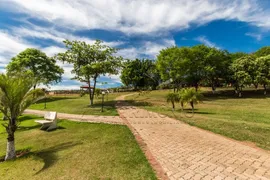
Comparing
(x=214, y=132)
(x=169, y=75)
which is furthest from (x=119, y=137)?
(x=169, y=75)

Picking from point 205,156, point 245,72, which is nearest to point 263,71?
point 245,72

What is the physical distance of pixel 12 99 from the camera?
779 centimetres

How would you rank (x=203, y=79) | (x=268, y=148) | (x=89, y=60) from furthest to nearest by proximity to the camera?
(x=203, y=79)
(x=89, y=60)
(x=268, y=148)

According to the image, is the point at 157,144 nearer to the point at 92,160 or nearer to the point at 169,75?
the point at 92,160

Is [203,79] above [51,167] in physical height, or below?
above

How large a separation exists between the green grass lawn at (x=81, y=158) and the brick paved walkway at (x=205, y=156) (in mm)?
798

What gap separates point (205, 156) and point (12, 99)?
27.4ft

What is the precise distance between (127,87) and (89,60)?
3568cm

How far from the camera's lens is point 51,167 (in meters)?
5.96

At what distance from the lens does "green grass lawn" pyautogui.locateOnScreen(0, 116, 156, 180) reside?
526 cm

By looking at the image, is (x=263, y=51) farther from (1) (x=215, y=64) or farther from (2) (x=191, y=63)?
(2) (x=191, y=63)

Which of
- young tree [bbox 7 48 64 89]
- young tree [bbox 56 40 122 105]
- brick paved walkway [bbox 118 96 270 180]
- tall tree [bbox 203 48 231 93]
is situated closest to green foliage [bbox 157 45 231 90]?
tall tree [bbox 203 48 231 93]

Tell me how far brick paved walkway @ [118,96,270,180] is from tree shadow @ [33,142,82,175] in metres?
3.60

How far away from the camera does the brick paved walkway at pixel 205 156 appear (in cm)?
498
